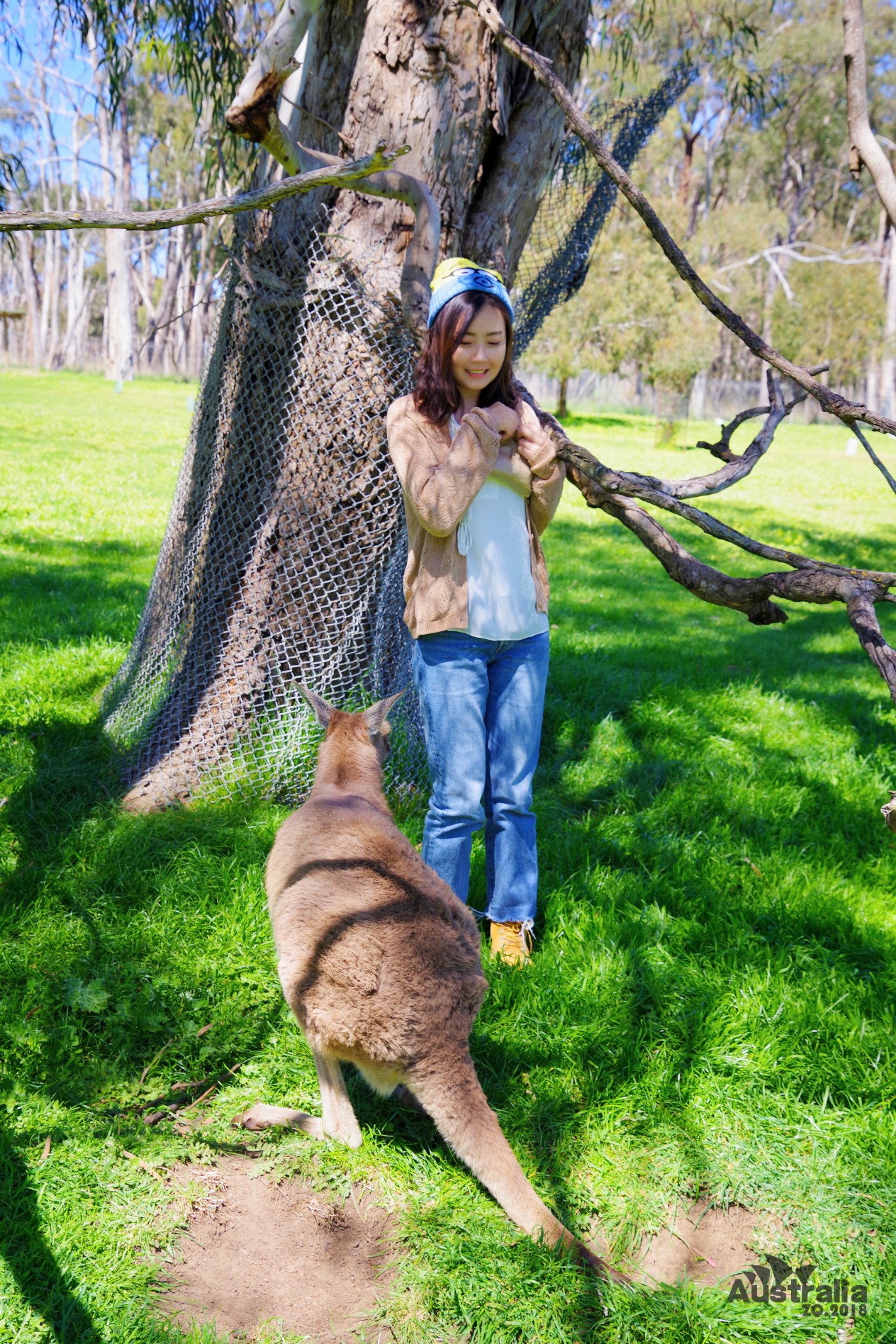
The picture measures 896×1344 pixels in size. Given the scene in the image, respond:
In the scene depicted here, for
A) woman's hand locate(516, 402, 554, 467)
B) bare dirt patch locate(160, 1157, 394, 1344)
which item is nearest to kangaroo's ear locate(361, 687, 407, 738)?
woman's hand locate(516, 402, 554, 467)

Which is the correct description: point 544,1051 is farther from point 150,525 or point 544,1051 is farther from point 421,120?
point 150,525

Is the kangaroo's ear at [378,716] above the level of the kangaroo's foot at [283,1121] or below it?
above

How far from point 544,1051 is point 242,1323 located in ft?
3.41

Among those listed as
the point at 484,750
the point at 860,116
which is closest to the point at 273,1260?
the point at 484,750

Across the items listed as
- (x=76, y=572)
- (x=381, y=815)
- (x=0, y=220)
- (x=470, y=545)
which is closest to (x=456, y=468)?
(x=470, y=545)

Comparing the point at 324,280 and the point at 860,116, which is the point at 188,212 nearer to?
the point at 324,280

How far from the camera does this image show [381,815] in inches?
108

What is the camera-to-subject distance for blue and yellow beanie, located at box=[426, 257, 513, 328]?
8.82ft

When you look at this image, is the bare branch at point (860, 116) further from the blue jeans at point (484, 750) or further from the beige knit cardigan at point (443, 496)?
the blue jeans at point (484, 750)

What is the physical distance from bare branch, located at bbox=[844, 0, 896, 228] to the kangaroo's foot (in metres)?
2.72

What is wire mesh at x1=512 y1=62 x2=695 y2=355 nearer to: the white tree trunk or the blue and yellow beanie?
the blue and yellow beanie

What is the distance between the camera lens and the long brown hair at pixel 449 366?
2674mm

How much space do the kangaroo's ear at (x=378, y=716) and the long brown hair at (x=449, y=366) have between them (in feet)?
2.75

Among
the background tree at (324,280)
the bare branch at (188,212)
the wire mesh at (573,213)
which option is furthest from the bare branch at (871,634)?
the wire mesh at (573,213)
